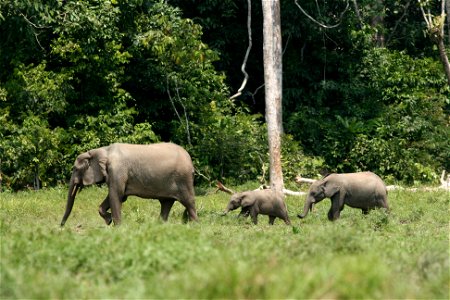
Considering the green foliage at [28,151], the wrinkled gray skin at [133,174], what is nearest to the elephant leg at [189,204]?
the wrinkled gray skin at [133,174]

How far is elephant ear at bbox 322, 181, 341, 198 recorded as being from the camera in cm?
1815

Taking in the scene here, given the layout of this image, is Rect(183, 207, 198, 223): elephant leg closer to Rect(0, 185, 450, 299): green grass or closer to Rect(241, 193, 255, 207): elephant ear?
→ Rect(0, 185, 450, 299): green grass

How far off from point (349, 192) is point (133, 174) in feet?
15.0

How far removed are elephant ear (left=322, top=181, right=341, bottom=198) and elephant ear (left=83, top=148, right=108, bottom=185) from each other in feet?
15.1

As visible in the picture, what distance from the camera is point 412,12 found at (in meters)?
34.7

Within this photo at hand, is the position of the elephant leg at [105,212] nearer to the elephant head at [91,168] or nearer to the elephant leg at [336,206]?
the elephant head at [91,168]

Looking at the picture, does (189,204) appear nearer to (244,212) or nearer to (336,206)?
(244,212)

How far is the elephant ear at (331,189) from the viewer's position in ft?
59.5

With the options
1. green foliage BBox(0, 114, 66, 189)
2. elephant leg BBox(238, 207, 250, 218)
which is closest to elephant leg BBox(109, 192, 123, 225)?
elephant leg BBox(238, 207, 250, 218)

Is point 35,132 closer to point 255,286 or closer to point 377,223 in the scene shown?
point 377,223

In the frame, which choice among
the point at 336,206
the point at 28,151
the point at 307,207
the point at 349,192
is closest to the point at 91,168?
the point at 307,207

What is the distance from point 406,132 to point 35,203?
12683 mm

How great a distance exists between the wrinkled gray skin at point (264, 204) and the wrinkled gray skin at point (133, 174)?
176 cm

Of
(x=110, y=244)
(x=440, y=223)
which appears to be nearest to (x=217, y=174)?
(x=440, y=223)
